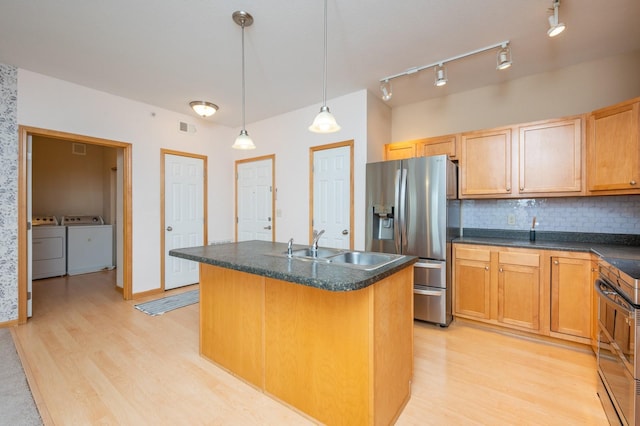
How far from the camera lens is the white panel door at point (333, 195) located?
3.66m

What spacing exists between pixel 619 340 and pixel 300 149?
3607mm

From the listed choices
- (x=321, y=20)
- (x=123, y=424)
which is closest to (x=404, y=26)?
(x=321, y=20)

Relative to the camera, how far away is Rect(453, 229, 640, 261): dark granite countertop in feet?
7.68

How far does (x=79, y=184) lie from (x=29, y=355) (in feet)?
15.2

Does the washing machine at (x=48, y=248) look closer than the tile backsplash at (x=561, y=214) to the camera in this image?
No

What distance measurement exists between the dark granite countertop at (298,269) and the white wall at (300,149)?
6.06 feet

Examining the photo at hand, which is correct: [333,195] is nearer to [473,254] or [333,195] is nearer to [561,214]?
[473,254]

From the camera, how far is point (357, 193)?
3549 millimetres

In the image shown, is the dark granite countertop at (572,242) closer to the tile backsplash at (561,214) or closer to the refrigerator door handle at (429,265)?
the tile backsplash at (561,214)

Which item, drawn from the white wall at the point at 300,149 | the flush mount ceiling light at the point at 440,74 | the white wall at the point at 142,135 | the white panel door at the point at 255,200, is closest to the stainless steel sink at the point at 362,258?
the white wall at the point at 300,149

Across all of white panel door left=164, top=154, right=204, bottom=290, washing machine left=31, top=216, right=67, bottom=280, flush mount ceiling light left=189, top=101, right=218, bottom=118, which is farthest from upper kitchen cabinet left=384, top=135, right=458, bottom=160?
washing machine left=31, top=216, right=67, bottom=280

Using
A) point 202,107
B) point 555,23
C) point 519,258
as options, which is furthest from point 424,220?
point 202,107

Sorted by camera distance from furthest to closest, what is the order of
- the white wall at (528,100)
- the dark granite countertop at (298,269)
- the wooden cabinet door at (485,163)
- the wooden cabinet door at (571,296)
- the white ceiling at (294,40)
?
the wooden cabinet door at (485,163) < the white wall at (528,100) < the wooden cabinet door at (571,296) < the white ceiling at (294,40) < the dark granite countertop at (298,269)

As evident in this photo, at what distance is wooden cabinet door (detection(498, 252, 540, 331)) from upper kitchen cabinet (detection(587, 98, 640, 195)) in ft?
2.75
